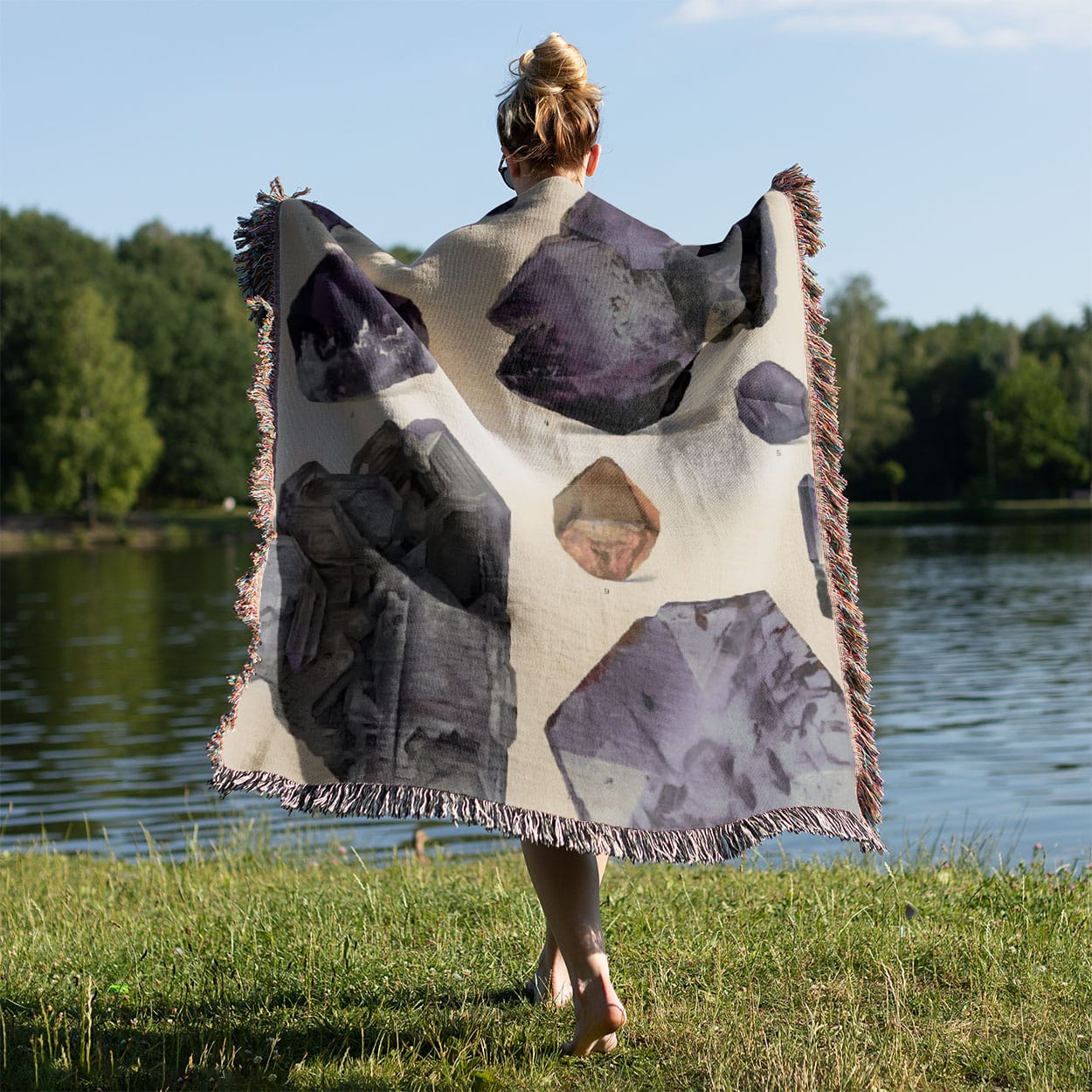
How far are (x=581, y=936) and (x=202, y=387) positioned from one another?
2163 inches

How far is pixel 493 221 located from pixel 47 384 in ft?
166

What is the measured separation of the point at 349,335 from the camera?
119 inches

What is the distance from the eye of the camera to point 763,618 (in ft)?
9.95

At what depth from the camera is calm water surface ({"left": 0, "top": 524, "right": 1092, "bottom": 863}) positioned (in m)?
8.91

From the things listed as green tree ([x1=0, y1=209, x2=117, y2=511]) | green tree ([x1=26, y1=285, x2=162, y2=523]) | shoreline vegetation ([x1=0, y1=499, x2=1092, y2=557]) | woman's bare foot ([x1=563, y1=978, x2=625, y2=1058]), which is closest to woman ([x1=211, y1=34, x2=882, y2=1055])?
woman's bare foot ([x1=563, y1=978, x2=625, y2=1058])

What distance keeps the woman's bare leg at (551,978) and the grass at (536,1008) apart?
1.9 inches

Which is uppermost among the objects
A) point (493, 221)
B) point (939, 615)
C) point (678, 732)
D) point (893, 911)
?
point (493, 221)

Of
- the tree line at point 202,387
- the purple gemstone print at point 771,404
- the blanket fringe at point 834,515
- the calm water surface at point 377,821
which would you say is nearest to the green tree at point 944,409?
the tree line at point 202,387

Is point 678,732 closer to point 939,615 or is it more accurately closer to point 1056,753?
point 1056,753

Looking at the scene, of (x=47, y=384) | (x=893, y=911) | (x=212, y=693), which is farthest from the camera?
(x=47, y=384)

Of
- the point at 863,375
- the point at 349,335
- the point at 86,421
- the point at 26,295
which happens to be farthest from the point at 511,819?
the point at 863,375

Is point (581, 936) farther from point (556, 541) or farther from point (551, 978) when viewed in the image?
point (556, 541)

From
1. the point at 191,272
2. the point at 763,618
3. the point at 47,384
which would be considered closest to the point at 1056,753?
the point at 763,618

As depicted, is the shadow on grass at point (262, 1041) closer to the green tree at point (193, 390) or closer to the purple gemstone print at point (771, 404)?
the purple gemstone print at point (771, 404)
